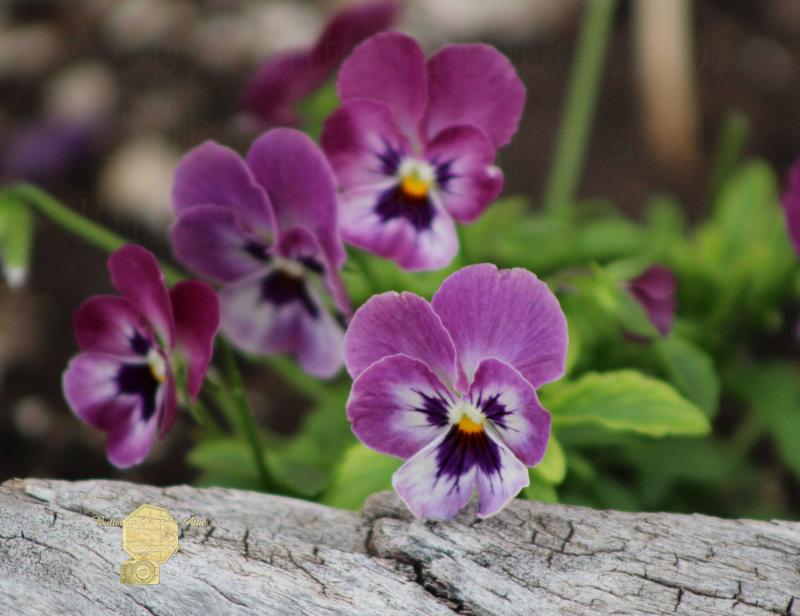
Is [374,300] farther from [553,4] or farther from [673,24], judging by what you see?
[553,4]

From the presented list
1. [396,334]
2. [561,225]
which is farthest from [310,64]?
[396,334]

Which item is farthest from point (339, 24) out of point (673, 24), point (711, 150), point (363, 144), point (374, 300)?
point (711, 150)

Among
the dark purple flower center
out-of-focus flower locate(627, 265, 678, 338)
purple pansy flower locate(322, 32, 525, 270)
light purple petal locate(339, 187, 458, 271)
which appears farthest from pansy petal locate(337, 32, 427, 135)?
out-of-focus flower locate(627, 265, 678, 338)

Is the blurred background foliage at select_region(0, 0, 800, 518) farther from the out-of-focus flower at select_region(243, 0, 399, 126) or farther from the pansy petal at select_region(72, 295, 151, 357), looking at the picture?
the pansy petal at select_region(72, 295, 151, 357)

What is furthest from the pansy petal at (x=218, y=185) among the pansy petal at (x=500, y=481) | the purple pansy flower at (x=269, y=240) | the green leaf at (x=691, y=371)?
the green leaf at (x=691, y=371)

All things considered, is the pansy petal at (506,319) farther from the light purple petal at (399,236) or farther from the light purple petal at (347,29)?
the light purple petal at (347,29)

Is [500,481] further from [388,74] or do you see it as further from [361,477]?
[388,74]

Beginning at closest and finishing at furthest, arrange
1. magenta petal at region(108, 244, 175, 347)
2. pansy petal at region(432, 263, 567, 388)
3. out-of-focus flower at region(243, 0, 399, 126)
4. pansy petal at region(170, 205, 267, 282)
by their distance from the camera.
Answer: pansy petal at region(432, 263, 567, 388) → magenta petal at region(108, 244, 175, 347) → pansy petal at region(170, 205, 267, 282) → out-of-focus flower at region(243, 0, 399, 126)
